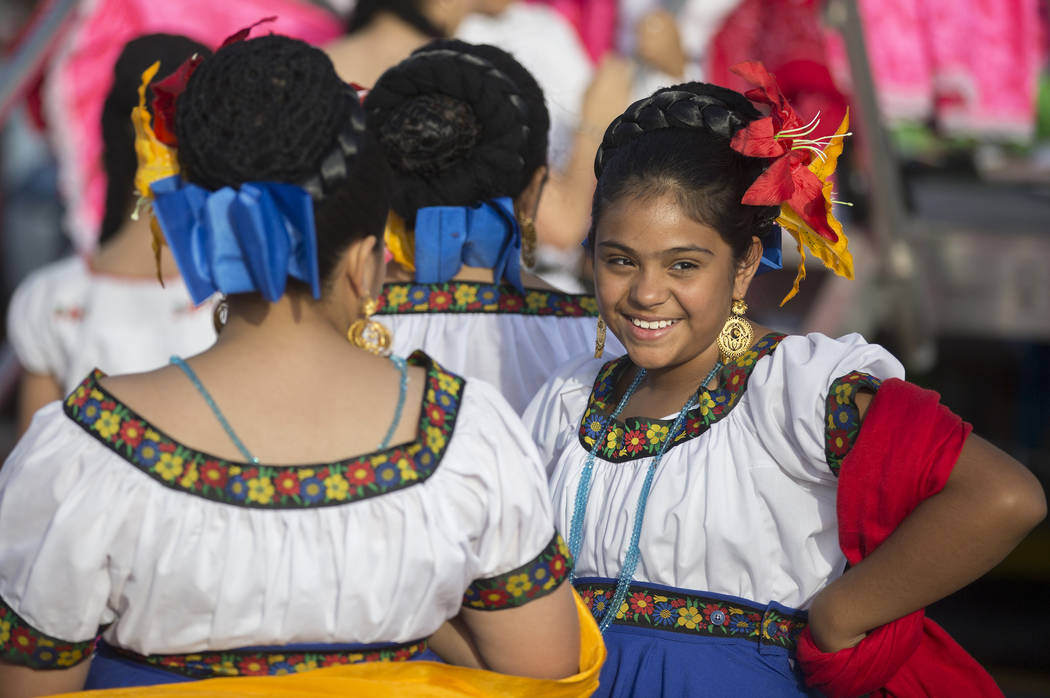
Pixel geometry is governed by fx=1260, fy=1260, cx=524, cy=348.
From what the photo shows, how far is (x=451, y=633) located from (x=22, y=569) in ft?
1.93

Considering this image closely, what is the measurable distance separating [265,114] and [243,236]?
0.15m

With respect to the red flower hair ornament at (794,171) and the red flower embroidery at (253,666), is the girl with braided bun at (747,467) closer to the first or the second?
the red flower hair ornament at (794,171)

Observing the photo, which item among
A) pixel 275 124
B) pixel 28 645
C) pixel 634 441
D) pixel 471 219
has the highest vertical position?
pixel 275 124

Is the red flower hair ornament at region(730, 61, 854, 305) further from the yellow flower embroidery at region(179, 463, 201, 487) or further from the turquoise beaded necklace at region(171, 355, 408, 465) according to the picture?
the yellow flower embroidery at region(179, 463, 201, 487)

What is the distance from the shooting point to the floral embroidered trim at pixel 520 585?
1.70 meters

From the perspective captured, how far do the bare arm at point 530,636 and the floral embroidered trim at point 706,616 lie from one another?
1.23ft

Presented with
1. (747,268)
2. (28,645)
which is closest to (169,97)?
(28,645)

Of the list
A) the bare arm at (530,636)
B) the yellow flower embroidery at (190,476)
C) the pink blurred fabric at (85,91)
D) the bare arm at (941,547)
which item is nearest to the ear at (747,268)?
the bare arm at (941,547)

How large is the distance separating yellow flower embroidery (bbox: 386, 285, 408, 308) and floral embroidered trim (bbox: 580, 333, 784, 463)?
0.59 metres

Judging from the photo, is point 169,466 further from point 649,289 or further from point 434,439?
point 649,289

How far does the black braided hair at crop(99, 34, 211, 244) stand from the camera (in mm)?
3021

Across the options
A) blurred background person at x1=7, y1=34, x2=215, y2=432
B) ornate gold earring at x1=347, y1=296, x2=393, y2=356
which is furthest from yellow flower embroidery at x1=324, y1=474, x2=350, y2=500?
blurred background person at x1=7, y1=34, x2=215, y2=432

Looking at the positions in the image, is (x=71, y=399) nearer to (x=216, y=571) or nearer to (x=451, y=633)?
(x=216, y=571)

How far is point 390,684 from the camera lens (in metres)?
1.64
